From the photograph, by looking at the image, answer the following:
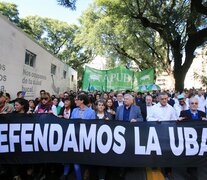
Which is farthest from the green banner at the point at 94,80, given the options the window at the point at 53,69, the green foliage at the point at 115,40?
the green foliage at the point at 115,40

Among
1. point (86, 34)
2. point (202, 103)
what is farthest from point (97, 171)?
point (86, 34)

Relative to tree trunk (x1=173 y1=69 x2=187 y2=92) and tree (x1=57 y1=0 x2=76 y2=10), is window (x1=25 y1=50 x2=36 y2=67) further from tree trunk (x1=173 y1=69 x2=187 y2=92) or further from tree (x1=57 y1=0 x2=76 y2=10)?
tree trunk (x1=173 y1=69 x2=187 y2=92)

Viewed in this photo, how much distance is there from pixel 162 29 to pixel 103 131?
14886mm

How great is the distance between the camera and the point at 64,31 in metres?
51.8

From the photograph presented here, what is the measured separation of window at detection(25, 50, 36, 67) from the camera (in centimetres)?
1053

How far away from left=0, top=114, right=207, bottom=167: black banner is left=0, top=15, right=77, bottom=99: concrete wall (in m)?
3.13

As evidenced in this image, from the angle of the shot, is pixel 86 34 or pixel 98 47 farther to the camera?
pixel 86 34

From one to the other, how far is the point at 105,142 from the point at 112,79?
8.62 m

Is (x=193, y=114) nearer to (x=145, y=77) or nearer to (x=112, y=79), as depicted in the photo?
(x=112, y=79)

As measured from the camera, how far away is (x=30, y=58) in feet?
36.6

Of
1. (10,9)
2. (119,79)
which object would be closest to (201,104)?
(119,79)

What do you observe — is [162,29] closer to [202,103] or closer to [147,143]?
[202,103]

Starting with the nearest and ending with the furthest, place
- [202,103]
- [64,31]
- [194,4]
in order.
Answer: [202,103], [194,4], [64,31]

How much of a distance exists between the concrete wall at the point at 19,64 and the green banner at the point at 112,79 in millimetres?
2171
